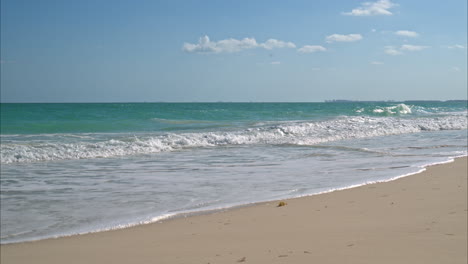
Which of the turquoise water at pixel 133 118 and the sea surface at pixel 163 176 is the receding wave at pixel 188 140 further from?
the turquoise water at pixel 133 118

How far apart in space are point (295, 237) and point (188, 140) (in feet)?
44.7

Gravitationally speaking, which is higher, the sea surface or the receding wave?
the receding wave

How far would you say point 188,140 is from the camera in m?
18.3

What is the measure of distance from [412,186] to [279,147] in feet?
28.9

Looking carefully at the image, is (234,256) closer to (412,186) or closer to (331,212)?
(331,212)

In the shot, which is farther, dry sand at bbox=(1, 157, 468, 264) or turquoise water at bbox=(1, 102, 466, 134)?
turquoise water at bbox=(1, 102, 466, 134)

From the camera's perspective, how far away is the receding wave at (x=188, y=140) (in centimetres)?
1425

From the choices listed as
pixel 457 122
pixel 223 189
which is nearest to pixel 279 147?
pixel 223 189

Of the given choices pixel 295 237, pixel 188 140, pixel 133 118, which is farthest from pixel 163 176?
pixel 133 118

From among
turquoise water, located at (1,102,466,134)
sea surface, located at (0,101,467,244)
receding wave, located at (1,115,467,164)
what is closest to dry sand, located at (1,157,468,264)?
sea surface, located at (0,101,467,244)

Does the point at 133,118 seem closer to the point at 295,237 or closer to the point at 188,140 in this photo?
the point at 188,140

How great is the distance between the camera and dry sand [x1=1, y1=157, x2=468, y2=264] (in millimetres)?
4250

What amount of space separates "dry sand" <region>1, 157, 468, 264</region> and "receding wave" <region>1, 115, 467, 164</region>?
918 centimetres

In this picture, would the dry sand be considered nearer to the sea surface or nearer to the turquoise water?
the sea surface
